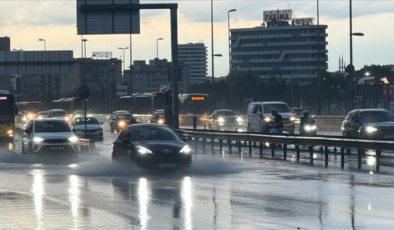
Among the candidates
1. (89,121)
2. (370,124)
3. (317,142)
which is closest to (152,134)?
(317,142)

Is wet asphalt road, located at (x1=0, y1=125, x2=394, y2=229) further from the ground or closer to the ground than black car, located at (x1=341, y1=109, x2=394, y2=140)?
closer to the ground

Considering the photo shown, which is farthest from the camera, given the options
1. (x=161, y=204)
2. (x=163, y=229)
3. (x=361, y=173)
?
(x=361, y=173)

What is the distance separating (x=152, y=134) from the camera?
80.5 feet

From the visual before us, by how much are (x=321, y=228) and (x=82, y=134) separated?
3529cm

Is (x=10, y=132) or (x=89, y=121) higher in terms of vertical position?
(x=89, y=121)

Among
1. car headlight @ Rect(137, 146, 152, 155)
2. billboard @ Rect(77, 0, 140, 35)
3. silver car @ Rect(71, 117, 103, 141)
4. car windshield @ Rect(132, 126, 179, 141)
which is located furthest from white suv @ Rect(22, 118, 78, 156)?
silver car @ Rect(71, 117, 103, 141)

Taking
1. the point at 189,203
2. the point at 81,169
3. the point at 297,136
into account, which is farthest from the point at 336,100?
the point at 189,203

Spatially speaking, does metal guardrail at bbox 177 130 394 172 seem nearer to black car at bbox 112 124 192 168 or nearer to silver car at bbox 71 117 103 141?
black car at bbox 112 124 192 168

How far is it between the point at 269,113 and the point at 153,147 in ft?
68.4

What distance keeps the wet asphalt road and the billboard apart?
47.3 feet

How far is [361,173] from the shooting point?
22766 mm

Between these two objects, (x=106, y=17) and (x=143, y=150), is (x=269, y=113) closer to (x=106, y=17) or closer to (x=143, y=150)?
(x=106, y=17)

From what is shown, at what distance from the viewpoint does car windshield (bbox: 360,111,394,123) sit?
113 feet

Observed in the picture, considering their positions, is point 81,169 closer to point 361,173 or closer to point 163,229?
point 361,173
